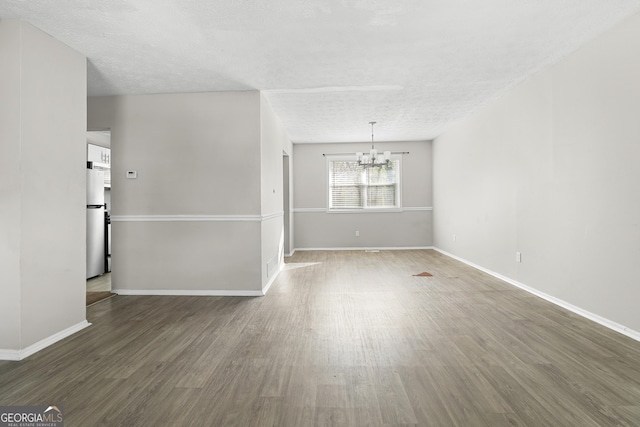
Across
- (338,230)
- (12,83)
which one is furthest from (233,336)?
(338,230)

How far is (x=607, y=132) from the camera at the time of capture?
2756 mm

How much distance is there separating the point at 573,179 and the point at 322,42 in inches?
103

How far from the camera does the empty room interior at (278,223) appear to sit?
1891 millimetres

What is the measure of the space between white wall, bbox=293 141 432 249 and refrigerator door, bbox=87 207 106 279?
3.77m

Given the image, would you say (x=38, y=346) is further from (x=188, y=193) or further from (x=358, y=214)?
(x=358, y=214)

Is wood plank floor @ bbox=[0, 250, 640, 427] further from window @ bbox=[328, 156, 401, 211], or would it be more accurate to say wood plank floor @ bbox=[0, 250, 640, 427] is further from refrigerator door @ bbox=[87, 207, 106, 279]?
window @ bbox=[328, 156, 401, 211]

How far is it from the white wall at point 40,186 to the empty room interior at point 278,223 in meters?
0.02

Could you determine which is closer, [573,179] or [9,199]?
[9,199]

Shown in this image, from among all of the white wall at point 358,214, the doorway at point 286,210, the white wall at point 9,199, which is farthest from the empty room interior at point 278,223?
the white wall at point 358,214

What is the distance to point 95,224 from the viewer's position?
483 cm

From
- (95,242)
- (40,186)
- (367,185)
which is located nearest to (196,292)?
(40,186)

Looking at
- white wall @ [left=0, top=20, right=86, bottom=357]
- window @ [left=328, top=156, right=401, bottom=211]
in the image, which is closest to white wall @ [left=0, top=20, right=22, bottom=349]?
white wall @ [left=0, top=20, right=86, bottom=357]

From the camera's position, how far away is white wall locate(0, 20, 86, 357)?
2.34 meters

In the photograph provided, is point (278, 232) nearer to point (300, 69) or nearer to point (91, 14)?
point (300, 69)
